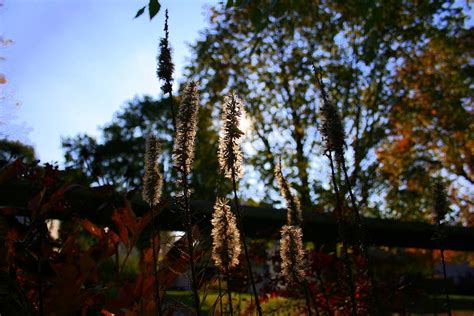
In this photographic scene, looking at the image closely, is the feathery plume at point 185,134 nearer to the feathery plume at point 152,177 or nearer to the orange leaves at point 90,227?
the feathery plume at point 152,177

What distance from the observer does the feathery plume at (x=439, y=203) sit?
74.8 inches

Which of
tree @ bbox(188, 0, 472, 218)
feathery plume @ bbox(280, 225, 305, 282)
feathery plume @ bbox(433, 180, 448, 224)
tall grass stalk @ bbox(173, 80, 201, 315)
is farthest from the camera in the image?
tree @ bbox(188, 0, 472, 218)

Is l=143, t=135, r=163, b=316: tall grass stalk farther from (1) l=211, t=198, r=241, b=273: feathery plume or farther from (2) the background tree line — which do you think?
(2) the background tree line

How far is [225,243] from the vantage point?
148cm

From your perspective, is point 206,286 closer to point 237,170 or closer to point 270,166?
point 237,170

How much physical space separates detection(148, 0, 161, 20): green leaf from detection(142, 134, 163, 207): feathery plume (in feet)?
6.00

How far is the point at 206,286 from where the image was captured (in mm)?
2102

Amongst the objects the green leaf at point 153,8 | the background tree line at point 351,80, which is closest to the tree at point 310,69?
the background tree line at point 351,80

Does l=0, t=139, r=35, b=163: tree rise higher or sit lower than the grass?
higher

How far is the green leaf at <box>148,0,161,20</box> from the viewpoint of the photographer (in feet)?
10.9

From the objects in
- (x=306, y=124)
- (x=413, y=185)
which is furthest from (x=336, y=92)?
(x=413, y=185)

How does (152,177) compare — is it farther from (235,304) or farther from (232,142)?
(235,304)

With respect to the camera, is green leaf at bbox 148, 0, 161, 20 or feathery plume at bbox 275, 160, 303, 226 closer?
feathery plume at bbox 275, 160, 303, 226

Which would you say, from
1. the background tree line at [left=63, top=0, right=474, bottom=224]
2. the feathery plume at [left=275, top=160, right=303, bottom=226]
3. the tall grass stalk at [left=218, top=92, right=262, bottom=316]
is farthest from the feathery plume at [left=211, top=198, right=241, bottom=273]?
the background tree line at [left=63, top=0, right=474, bottom=224]
